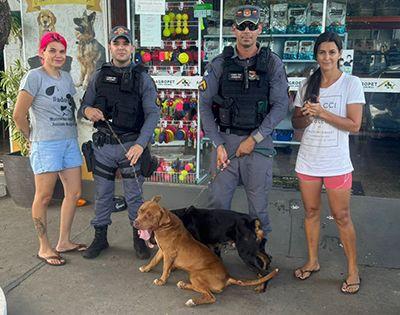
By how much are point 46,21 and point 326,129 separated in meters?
3.78

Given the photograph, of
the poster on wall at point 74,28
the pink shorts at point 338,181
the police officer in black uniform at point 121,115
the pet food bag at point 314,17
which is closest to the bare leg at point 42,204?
the police officer in black uniform at point 121,115

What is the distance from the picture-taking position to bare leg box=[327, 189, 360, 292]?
3343 mm

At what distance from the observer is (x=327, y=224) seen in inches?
177

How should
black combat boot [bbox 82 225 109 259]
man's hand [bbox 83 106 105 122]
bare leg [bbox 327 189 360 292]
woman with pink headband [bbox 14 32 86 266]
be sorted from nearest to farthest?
bare leg [bbox 327 189 360 292] < woman with pink headband [bbox 14 32 86 266] < man's hand [bbox 83 106 105 122] < black combat boot [bbox 82 225 109 259]

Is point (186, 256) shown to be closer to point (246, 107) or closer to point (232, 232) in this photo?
point (232, 232)

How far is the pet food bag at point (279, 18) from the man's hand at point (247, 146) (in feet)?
8.74

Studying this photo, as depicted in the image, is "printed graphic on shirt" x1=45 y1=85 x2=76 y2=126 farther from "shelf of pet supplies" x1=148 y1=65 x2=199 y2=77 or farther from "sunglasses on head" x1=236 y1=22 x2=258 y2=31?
"shelf of pet supplies" x1=148 y1=65 x2=199 y2=77

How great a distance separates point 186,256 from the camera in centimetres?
341

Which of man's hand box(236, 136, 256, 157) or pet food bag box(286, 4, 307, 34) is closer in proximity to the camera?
man's hand box(236, 136, 256, 157)

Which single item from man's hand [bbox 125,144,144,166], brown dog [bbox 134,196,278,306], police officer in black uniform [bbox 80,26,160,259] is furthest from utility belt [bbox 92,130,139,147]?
brown dog [bbox 134,196,278,306]

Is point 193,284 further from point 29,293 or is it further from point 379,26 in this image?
point 379,26

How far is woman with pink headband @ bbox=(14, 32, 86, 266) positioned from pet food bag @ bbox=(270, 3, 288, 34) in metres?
2.89

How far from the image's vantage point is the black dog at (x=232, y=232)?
11.4ft

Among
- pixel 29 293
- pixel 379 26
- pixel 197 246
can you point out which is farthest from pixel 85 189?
pixel 379 26
